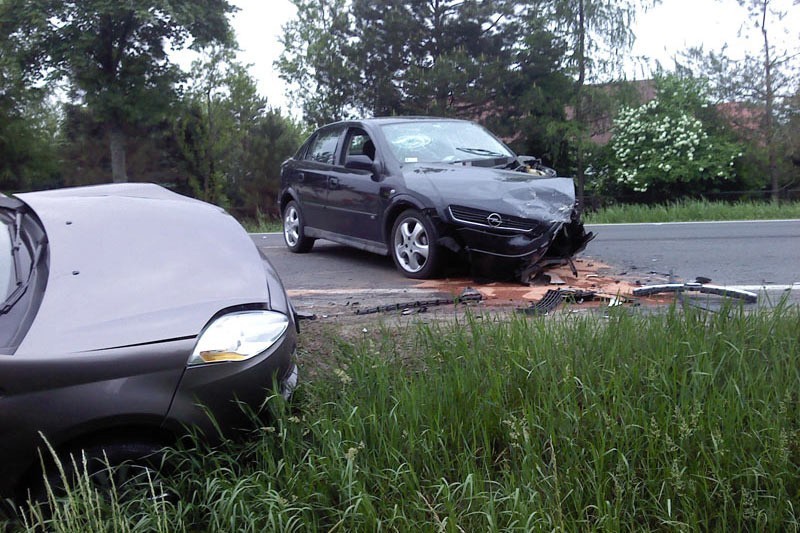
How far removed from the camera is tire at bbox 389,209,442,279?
22.7 ft

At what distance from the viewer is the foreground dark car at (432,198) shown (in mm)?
6547

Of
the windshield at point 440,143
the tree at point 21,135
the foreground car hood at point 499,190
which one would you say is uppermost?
the tree at point 21,135

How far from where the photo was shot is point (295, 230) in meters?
9.88

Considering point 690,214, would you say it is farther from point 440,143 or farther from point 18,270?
point 18,270

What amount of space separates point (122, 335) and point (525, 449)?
1681 mm

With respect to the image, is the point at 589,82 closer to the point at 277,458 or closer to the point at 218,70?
the point at 218,70

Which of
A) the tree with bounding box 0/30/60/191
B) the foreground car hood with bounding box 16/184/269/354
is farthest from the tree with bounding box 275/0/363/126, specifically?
the foreground car hood with bounding box 16/184/269/354

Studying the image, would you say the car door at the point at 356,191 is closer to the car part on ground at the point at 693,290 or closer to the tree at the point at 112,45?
the car part on ground at the point at 693,290

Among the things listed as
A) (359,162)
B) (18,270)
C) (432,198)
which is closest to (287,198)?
(359,162)

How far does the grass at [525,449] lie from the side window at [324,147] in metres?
5.31

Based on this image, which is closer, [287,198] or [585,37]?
[287,198]

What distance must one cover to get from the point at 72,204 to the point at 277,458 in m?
1.67

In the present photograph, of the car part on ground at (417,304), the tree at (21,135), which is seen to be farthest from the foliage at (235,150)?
the car part on ground at (417,304)

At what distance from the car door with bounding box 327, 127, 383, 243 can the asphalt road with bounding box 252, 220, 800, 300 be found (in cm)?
43
